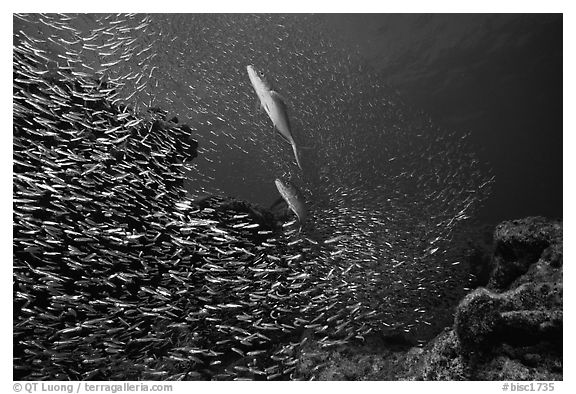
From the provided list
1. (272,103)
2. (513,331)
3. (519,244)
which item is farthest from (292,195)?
(519,244)

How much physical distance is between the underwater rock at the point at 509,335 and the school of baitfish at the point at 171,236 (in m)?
1.64

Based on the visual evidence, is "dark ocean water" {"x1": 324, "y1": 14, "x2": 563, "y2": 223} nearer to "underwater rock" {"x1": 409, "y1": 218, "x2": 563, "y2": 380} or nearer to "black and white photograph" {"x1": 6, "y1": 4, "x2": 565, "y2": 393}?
"black and white photograph" {"x1": 6, "y1": 4, "x2": 565, "y2": 393}

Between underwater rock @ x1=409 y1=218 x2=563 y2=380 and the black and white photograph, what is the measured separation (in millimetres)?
19

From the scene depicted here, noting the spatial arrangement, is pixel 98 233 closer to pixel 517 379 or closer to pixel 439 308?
pixel 517 379

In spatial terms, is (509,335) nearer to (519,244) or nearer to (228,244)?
(519,244)

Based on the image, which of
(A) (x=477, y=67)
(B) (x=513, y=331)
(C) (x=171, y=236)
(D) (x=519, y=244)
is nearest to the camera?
(B) (x=513, y=331)

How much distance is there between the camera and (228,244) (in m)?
6.49

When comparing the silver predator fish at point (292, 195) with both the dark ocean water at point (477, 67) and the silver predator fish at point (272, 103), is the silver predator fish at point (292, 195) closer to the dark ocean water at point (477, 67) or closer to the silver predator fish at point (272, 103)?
the silver predator fish at point (272, 103)

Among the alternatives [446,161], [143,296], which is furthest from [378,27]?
[143,296]

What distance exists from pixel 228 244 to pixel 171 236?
1.24m

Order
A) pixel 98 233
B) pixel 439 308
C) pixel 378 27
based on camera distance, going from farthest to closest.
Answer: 1. pixel 378 27
2. pixel 439 308
3. pixel 98 233
